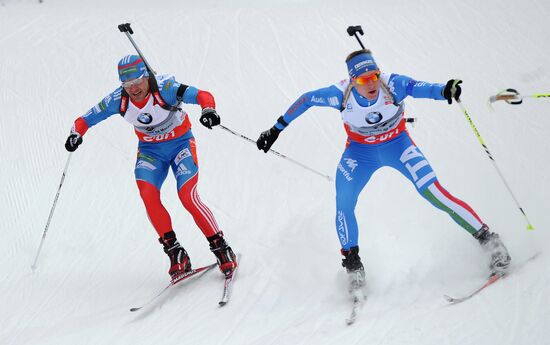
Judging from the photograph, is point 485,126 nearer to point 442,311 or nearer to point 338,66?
point 338,66

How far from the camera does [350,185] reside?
4.97 meters

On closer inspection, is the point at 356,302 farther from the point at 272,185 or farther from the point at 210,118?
the point at 272,185

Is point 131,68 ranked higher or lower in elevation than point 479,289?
higher

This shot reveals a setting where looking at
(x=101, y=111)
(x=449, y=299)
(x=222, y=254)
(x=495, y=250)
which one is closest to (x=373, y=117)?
(x=495, y=250)

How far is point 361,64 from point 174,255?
241 centimetres

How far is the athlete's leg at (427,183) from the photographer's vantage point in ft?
15.3

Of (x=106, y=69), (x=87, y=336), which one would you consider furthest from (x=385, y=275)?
(x=106, y=69)

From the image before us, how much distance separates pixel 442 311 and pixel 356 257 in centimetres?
97

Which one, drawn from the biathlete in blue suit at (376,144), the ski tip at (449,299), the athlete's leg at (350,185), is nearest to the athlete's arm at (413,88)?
the biathlete in blue suit at (376,144)

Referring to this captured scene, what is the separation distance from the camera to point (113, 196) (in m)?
7.92

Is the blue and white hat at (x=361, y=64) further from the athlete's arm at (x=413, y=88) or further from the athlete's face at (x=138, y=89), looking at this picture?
the athlete's face at (x=138, y=89)

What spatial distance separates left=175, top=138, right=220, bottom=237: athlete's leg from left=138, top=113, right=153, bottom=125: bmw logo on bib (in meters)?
0.40

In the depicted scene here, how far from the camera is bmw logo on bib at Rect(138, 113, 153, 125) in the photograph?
5.44 metres

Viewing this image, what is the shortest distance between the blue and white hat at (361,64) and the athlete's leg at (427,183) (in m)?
0.64
